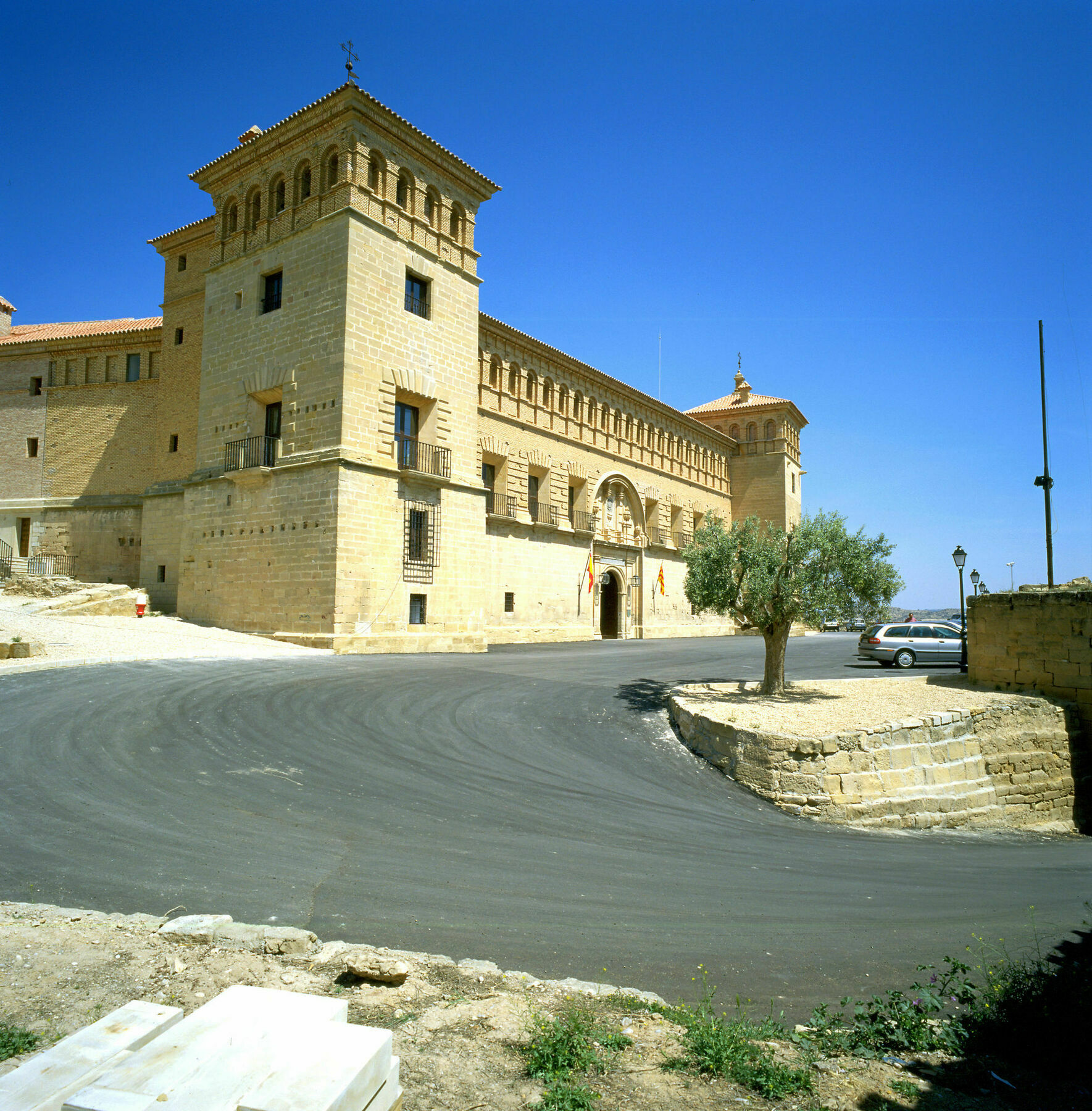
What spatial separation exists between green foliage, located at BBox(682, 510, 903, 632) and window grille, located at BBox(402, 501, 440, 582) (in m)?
9.12

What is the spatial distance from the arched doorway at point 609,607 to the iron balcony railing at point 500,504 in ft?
25.7

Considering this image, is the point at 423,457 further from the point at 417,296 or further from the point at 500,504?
the point at 500,504

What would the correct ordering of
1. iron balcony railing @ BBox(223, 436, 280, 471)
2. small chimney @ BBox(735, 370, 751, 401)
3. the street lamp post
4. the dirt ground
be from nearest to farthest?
the dirt ground → the street lamp post → iron balcony railing @ BBox(223, 436, 280, 471) → small chimney @ BBox(735, 370, 751, 401)

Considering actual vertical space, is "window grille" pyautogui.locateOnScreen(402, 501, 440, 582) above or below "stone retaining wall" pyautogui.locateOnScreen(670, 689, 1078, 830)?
above

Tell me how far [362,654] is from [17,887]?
42.7ft

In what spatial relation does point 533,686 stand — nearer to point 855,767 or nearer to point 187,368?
point 855,767

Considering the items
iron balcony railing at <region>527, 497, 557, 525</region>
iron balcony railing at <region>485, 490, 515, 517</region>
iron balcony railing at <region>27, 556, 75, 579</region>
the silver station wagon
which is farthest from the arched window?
the silver station wagon

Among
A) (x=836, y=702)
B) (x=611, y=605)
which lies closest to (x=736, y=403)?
(x=611, y=605)

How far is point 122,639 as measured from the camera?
1650cm

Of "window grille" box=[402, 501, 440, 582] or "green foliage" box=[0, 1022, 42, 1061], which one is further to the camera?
"window grille" box=[402, 501, 440, 582]

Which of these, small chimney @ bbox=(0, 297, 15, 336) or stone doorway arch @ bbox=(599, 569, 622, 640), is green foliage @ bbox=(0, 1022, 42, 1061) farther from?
small chimney @ bbox=(0, 297, 15, 336)

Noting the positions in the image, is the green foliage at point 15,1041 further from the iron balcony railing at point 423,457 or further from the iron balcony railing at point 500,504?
the iron balcony railing at point 500,504

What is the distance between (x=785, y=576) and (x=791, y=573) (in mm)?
139

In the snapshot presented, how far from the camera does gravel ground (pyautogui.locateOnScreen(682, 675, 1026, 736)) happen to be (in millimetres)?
10875
